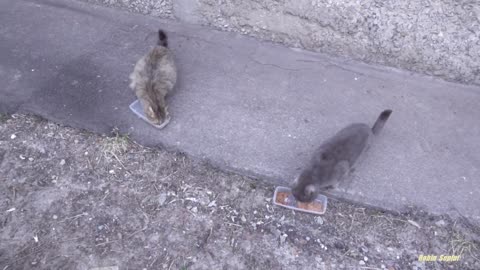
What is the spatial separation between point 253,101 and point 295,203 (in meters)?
1.45

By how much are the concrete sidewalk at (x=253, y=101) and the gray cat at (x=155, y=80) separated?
8.4 inches

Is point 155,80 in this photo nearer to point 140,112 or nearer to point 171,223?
point 140,112

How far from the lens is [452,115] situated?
169 inches

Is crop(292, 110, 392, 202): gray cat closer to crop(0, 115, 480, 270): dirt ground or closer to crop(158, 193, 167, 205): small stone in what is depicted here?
crop(0, 115, 480, 270): dirt ground

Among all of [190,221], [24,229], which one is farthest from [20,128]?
[190,221]

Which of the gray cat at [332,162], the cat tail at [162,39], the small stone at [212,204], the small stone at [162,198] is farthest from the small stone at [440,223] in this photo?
the cat tail at [162,39]

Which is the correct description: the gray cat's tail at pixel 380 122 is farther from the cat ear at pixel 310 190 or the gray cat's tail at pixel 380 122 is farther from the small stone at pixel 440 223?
the cat ear at pixel 310 190

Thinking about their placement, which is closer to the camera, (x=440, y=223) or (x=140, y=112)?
(x=440, y=223)

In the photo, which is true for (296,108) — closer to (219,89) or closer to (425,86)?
(219,89)

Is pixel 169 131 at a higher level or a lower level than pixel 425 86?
lower

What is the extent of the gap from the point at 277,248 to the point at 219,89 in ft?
6.93

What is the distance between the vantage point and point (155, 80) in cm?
411

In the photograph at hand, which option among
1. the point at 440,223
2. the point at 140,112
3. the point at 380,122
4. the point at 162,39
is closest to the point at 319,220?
the point at 440,223

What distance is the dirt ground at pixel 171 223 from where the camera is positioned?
3.21 m
